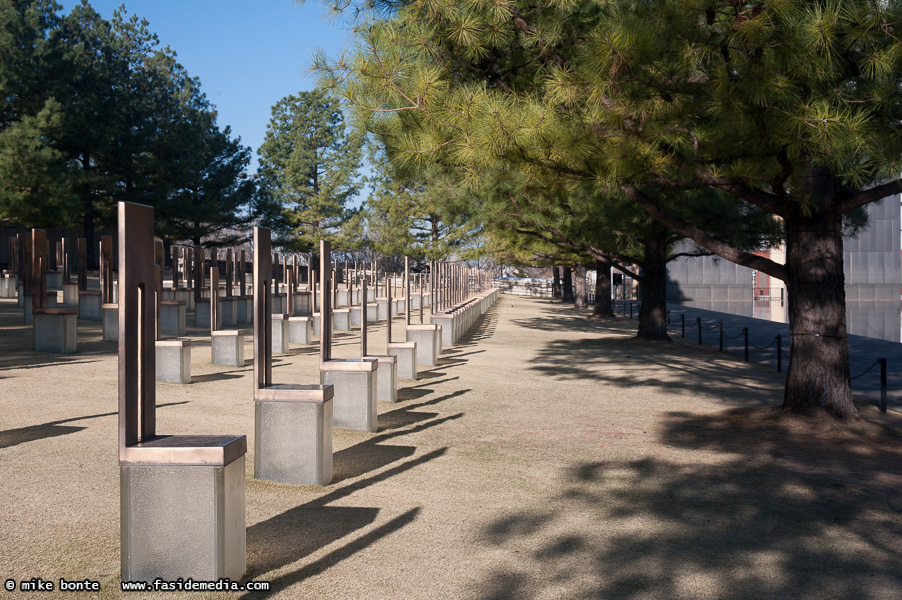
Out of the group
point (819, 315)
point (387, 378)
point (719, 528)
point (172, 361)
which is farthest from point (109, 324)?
point (719, 528)

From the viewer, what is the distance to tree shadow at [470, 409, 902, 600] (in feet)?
11.3

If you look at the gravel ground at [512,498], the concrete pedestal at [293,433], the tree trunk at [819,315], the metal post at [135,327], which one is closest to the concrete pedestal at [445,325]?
the gravel ground at [512,498]

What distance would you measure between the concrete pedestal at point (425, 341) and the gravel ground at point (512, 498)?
Answer: 102 inches

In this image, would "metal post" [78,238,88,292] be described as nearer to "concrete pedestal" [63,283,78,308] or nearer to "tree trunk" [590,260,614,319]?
"concrete pedestal" [63,283,78,308]

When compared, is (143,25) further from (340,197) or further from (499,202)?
(499,202)

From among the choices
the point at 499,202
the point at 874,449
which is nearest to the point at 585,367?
the point at 499,202

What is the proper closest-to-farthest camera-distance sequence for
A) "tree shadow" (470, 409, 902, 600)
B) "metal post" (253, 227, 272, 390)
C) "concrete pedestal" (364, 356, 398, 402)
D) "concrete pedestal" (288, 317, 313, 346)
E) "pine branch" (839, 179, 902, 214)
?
1. "tree shadow" (470, 409, 902, 600)
2. "metal post" (253, 227, 272, 390)
3. "pine branch" (839, 179, 902, 214)
4. "concrete pedestal" (364, 356, 398, 402)
5. "concrete pedestal" (288, 317, 313, 346)

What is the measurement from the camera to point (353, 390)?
20.9 feet

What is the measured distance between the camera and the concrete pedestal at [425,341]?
38.4 ft

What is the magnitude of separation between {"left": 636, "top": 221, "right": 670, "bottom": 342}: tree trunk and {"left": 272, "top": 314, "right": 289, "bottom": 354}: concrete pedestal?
7.60 metres

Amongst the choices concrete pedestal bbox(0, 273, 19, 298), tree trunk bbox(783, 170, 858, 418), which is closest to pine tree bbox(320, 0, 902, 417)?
tree trunk bbox(783, 170, 858, 418)

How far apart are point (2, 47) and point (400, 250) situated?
2635cm

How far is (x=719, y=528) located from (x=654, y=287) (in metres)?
12.8

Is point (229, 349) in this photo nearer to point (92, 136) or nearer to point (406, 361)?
point (406, 361)
